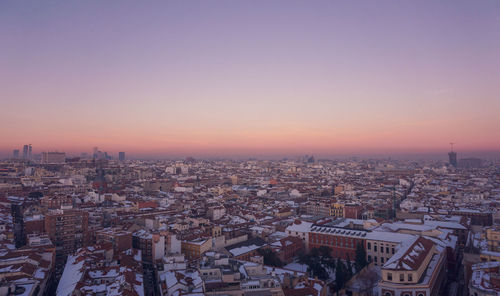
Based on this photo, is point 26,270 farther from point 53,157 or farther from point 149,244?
point 53,157

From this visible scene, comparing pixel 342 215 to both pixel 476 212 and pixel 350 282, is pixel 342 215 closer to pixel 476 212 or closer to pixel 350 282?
pixel 476 212

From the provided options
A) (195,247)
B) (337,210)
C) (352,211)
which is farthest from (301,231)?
(337,210)

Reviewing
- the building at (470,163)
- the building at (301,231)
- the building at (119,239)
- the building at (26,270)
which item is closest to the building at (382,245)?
the building at (301,231)

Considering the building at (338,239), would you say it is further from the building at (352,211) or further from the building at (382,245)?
the building at (352,211)

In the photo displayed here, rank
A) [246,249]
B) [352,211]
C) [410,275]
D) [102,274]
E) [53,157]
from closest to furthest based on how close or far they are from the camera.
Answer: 1. [410,275]
2. [102,274]
3. [246,249]
4. [352,211]
5. [53,157]

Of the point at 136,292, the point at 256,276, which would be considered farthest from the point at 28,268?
the point at 256,276

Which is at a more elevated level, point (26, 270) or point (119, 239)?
point (119, 239)

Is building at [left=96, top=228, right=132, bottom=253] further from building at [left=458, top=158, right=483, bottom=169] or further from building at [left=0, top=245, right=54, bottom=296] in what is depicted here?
building at [left=458, top=158, right=483, bottom=169]
